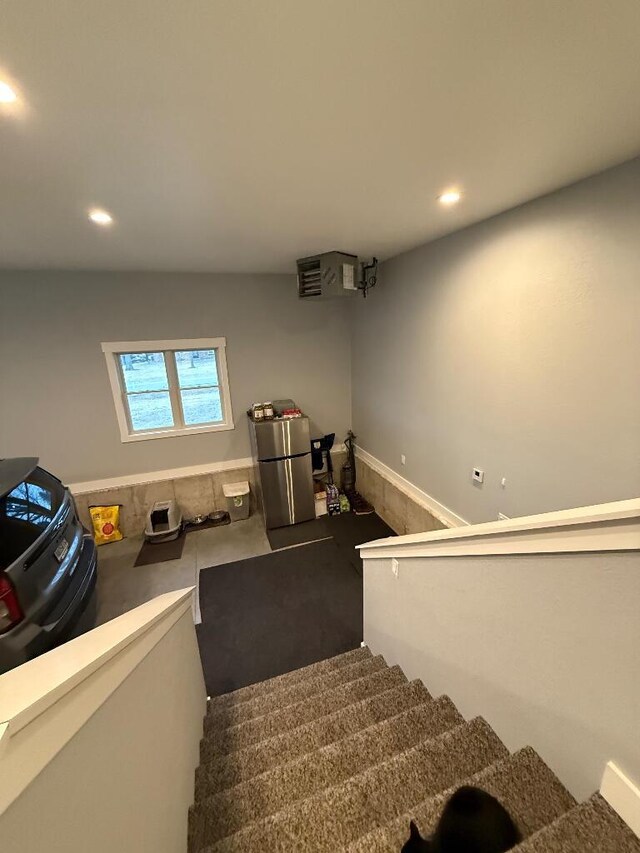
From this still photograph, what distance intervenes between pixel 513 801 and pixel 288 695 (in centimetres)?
123

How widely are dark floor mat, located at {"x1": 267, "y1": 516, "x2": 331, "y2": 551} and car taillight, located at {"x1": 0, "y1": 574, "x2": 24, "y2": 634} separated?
2.28 metres

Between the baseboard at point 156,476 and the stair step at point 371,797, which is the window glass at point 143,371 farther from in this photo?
the stair step at point 371,797

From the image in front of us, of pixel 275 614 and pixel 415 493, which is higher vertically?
pixel 415 493

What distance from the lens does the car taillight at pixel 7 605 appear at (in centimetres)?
177

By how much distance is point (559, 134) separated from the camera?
4.25 ft

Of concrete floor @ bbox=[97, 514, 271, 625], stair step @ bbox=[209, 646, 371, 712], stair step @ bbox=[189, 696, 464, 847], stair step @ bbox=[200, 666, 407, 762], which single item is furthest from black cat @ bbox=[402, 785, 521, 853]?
concrete floor @ bbox=[97, 514, 271, 625]

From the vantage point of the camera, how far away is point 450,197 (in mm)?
1884

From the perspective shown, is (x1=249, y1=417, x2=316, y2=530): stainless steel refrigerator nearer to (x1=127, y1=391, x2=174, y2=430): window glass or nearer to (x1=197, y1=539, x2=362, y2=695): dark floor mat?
(x1=197, y1=539, x2=362, y2=695): dark floor mat

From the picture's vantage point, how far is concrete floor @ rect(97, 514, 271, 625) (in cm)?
309

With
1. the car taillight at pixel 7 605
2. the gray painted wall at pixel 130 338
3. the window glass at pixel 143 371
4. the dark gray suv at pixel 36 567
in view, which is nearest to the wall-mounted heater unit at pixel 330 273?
the gray painted wall at pixel 130 338

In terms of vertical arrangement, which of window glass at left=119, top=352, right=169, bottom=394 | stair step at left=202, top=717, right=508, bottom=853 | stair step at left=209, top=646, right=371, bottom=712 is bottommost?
stair step at left=209, top=646, right=371, bottom=712

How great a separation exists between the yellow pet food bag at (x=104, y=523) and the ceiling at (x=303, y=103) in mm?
2881

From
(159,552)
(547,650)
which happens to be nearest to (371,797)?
(547,650)

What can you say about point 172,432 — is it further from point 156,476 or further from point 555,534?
point 555,534
